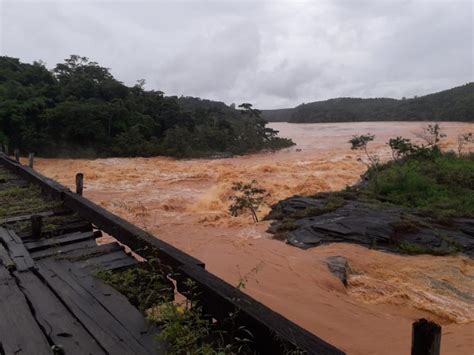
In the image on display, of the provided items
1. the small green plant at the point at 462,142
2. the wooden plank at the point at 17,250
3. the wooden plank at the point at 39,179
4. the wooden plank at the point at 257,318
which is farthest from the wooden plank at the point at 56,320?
the small green plant at the point at 462,142

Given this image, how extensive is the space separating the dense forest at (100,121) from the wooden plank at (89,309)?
22312 mm

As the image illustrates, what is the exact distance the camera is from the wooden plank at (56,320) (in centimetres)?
234

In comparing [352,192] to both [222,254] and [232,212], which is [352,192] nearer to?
[232,212]

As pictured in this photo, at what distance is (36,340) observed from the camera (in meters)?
2.36

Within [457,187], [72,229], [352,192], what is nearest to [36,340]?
[72,229]

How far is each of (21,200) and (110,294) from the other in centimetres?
381

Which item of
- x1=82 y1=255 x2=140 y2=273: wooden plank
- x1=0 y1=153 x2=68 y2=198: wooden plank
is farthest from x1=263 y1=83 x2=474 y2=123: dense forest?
x1=82 y1=255 x2=140 y2=273: wooden plank

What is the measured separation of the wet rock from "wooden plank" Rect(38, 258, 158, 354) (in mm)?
4472

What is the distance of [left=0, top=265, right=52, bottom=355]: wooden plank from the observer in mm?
2283

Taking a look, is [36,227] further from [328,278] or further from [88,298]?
[328,278]

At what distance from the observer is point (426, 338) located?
1753 mm

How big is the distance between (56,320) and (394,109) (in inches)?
2498

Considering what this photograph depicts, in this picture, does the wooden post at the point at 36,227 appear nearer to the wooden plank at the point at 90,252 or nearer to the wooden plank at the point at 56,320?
the wooden plank at the point at 90,252

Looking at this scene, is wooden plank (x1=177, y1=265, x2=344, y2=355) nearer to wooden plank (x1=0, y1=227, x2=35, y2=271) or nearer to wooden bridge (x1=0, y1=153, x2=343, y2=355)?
wooden bridge (x1=0, y1=153, x2=343, y2=355)
